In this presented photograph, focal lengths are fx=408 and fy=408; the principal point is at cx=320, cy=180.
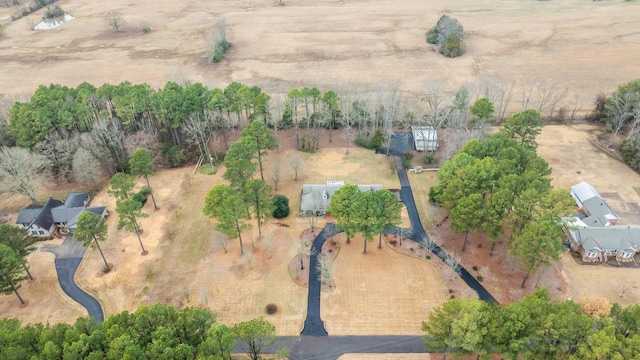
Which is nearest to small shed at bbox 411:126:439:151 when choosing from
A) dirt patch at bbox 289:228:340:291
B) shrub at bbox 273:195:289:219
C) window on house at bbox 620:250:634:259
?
dirt patch at bbox 289:228:340:291

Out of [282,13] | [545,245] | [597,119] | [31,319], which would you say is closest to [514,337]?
[545,245]

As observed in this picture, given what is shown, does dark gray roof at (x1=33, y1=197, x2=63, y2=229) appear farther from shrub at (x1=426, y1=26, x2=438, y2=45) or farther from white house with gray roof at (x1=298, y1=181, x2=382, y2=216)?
shrub at (x1=426, y1=26, x2=438, y2=45)

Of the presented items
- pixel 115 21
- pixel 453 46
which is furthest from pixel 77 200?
pixel 115 21

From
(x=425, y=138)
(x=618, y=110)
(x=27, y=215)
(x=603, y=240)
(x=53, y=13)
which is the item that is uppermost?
(x=53, y=13)

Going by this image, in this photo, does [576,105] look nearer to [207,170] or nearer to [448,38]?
[448,38]

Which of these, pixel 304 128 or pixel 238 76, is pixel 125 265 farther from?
pixel 238 76

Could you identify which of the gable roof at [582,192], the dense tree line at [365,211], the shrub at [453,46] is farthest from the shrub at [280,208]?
the shrub at [453,46]
